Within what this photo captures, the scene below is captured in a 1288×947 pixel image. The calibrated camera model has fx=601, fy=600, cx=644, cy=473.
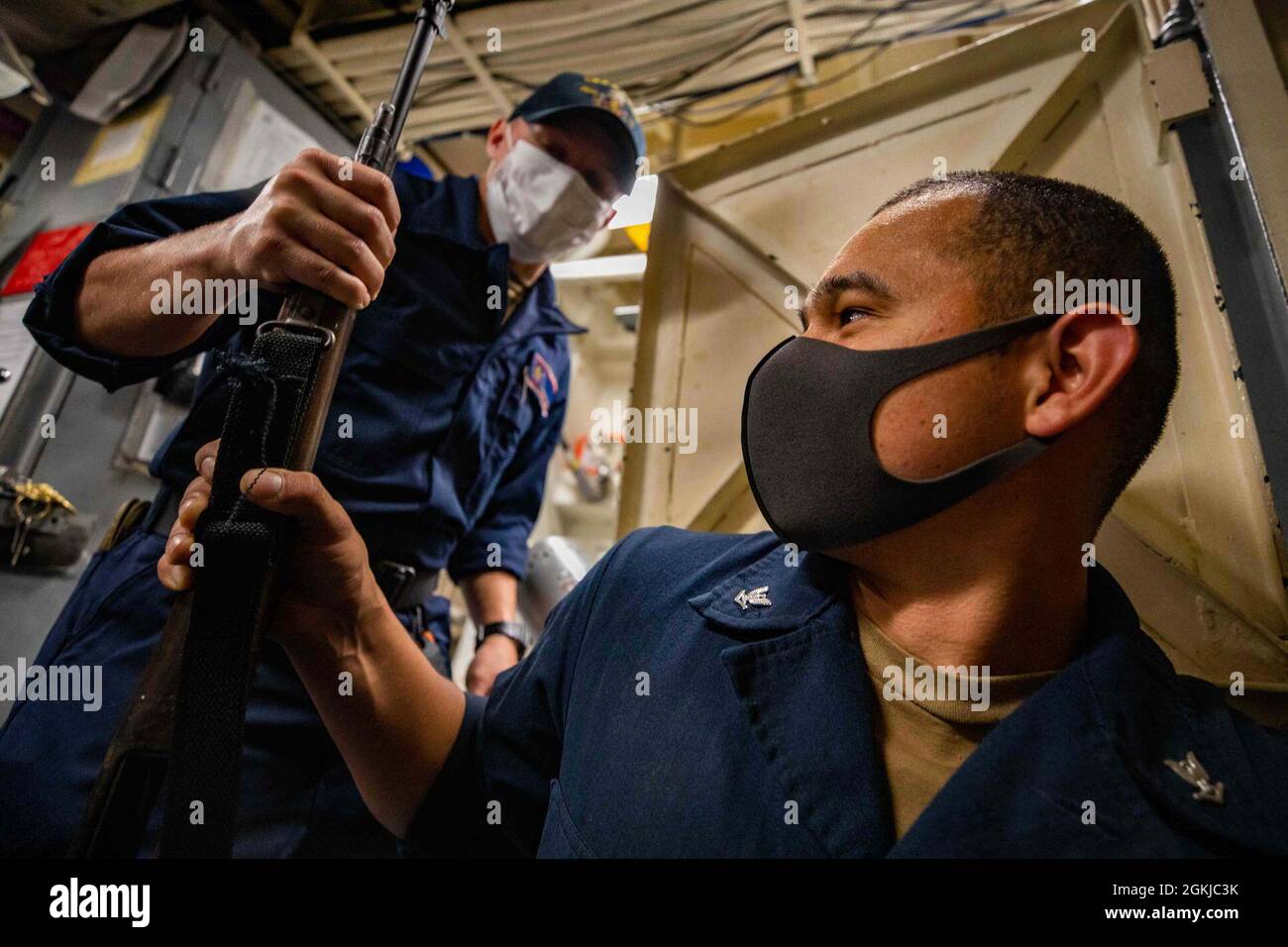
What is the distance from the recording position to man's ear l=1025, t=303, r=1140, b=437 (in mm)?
853

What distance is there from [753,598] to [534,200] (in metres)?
1.26

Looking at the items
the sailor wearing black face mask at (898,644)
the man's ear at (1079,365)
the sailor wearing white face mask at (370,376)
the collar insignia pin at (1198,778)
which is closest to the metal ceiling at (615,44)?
the sailor wearing white face mask at (370,376)

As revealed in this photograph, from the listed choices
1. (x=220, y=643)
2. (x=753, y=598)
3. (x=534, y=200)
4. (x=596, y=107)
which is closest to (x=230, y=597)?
(x=220, y=643)

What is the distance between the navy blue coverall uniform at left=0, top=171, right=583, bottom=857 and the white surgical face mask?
7 centimetres

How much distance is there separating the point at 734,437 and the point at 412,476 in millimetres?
888

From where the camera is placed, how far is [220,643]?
0.78 m

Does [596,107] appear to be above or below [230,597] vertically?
above

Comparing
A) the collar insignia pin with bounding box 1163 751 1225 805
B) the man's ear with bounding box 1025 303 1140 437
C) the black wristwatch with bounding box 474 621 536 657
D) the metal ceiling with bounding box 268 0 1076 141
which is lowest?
the collar insignia pin with bounding box 1163 751 1225 805

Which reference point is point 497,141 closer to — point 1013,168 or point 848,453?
point 1013,168

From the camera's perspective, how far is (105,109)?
2.22 metres

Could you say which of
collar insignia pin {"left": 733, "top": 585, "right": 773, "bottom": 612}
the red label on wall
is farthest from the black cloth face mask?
the red label on wall

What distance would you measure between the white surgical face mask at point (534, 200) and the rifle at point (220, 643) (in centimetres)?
89

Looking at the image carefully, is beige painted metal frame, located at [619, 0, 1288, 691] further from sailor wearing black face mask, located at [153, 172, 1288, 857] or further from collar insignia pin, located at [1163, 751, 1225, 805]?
collar insignia pin, located at [1163, 751, 1225, 805]
